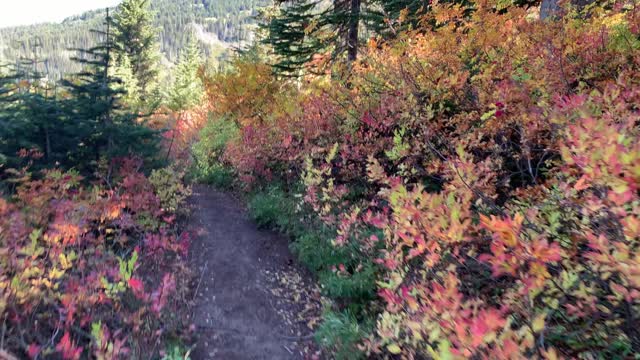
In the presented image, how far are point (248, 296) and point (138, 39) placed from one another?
1094 inches

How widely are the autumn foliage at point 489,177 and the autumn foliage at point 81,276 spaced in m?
2.64

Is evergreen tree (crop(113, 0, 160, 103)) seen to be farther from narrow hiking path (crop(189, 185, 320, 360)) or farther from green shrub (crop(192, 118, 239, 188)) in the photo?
narrow hiking path (crop(189, 185, 320, 360))

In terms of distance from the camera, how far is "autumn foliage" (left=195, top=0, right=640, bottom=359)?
2.21 meters

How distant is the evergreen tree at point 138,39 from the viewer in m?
26.4

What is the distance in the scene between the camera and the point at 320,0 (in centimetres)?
1177

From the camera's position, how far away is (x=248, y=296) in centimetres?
587

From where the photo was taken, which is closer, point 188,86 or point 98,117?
point 98,117

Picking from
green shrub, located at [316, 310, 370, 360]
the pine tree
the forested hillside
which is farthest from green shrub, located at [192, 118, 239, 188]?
green shrub, located at [316, 310, 370, 360]

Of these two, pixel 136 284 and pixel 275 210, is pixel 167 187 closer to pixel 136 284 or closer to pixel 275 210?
pixel 275 210

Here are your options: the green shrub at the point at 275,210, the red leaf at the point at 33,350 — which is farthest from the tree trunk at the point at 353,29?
the red leaf at the point at 33,350

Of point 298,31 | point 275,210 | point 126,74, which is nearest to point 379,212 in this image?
point 275,210

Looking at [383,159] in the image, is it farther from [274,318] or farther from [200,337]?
[200,337]

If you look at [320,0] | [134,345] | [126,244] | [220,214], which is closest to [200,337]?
[134,345]

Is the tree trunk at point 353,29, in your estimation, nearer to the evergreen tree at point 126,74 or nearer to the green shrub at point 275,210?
the green shrub at point 275,210
